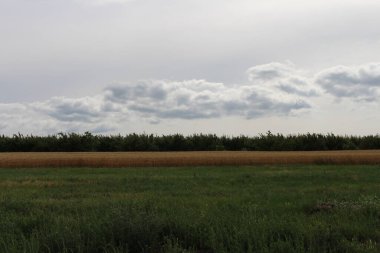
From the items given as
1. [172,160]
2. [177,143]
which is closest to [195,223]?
[172,160]

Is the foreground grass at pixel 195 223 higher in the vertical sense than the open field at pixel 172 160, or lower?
lower

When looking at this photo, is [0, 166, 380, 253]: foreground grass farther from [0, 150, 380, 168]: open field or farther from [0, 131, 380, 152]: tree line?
[0, 131, 380, 152]: tree line

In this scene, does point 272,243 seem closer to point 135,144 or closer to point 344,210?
point 344,210

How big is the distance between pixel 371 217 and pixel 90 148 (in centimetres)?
4556

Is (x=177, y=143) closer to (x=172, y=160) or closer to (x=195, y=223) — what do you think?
(x=172, y=160)

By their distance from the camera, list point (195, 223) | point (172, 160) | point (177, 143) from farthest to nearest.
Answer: point (177, 143) < point (172, 160) < point (195, 223)

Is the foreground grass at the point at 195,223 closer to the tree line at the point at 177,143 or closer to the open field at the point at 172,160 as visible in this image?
the open field at the point at 172,160

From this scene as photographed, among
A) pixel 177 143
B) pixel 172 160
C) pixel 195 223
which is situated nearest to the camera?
pixel 195 223

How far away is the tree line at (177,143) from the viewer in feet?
180

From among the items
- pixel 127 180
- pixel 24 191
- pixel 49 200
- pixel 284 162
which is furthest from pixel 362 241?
pixel 284 162

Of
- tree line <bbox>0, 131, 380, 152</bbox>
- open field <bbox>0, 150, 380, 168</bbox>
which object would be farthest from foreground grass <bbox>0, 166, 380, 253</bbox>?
tree line <bbox>0, 131, 380, 152</bbox>

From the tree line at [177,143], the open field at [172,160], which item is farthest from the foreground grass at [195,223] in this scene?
the tree line at [177,143]

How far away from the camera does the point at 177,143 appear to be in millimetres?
55719

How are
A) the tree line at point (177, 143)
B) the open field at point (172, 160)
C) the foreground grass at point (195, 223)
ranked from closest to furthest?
the foreground grass at point (195, 223) < the open field at point (172, 160) < the tree line at point (177, 143)
